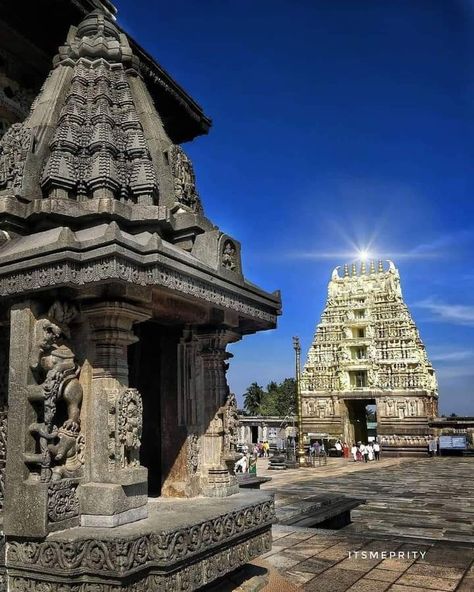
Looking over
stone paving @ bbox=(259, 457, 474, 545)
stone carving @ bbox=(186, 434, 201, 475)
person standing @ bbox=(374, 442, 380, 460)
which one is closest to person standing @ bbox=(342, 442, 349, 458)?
person standing @ bbox=(374, 442, 380, 460)

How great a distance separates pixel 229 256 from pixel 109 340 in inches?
62.0

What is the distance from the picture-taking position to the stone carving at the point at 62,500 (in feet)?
13.5

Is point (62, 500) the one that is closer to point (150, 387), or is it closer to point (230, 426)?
point (150, 387)

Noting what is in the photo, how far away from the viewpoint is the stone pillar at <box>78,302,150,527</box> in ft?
14.1

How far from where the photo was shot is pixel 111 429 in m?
4.41

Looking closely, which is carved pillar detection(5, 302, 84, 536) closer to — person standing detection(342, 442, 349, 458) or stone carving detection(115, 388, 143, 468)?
stone carving detection(115, 388, 143, 468)

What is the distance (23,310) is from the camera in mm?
4430

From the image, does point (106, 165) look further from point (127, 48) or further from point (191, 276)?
point (127, 48)

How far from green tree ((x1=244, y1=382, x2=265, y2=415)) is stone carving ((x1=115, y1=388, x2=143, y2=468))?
89.0m

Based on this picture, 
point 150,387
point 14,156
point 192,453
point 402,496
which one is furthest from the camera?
point 402,496

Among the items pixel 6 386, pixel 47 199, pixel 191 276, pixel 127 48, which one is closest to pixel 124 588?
pixel 6 386

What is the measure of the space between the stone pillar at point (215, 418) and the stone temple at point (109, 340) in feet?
0.07

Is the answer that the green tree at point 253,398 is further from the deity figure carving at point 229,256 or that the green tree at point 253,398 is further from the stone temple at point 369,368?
the deity figure carving at point 229,256

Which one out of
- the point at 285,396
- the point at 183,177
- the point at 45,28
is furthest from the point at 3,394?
the point at 285,396
